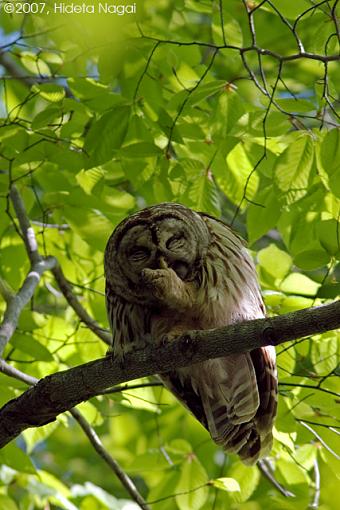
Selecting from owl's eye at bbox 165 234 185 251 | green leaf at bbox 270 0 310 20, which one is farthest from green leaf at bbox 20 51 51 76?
owl's eye at bbox 165 234 185 251

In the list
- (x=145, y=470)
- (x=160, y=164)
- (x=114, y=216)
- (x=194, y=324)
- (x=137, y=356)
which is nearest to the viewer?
(x=137, y=356)

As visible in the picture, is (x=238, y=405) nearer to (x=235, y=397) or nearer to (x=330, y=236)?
(x=235, y=397)

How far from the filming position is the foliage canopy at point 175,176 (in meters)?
2.96

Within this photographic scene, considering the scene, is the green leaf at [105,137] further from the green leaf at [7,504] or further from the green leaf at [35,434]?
the green leaf at [7,504]

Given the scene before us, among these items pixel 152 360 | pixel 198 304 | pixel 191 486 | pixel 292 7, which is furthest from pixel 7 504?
pixel 292 7

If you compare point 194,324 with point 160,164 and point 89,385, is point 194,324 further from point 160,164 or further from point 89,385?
point 160,164

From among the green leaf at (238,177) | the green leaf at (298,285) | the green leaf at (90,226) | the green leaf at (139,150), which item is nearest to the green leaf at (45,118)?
the green leaf at (139,150)

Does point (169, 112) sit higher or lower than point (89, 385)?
higher

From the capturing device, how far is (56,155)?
10.8ft

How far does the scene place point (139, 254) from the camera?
2.74 m

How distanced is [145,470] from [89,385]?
5.05 ft

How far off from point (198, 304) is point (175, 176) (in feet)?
2.12

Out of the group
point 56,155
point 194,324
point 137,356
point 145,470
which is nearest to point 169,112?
point 56,155

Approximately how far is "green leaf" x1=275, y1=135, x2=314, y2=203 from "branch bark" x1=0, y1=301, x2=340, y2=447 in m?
0.82
